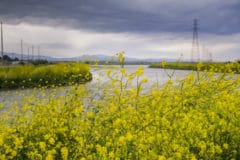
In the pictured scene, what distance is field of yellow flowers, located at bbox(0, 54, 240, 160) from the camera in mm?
3322

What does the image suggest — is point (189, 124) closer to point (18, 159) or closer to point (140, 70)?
point (140, 70)

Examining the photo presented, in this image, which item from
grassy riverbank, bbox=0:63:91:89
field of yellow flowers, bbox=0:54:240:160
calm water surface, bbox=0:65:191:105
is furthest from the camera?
grassy riverbank, bbox=0:63:91:89

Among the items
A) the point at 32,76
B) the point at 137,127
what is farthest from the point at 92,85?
the point at 32,76

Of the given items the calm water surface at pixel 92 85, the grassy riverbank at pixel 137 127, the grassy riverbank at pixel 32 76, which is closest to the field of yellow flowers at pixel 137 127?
the grassy riverbank at pixel 137 127

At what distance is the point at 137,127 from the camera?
4.29 metres

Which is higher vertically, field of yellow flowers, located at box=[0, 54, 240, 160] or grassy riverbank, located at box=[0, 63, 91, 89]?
field of yellow flowers, located at box=[0, 54, 240, 160]

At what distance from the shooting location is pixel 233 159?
10.3 ft

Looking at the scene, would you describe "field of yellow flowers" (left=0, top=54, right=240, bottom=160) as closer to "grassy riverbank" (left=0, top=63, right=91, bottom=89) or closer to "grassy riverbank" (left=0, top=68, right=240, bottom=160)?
"grassy riverbank" (left=0, top=68, right=240, bottom=160)

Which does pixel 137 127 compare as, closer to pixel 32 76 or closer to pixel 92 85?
pixel 92 85

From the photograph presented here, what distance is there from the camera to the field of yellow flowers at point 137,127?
3.32m

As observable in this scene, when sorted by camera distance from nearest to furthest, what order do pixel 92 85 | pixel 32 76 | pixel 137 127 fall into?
pixel 137 127
pixel 92 85
pixel 32 76

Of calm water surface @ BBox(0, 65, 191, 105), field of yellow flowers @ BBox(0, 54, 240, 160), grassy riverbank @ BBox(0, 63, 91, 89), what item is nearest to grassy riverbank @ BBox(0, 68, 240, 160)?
field of yellow flowers @ BBox(0, 54, 240, 160)

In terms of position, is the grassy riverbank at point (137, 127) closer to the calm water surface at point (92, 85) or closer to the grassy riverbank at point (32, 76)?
the calm water surface at point (92, 85)

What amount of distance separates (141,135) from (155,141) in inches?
11.7
